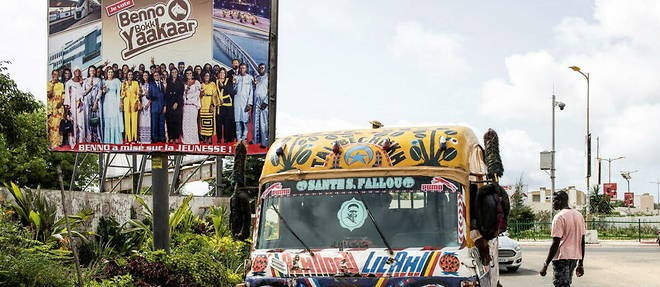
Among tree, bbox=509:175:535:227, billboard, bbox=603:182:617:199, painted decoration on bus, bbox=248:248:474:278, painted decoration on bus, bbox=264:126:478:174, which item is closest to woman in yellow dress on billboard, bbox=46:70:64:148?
painted decoration on bus, bbox=264:126:478:174

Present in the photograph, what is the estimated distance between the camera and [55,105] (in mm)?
17578

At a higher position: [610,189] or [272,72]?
[272,72]

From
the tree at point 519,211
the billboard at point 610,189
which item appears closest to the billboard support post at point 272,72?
the tree at point 519,211

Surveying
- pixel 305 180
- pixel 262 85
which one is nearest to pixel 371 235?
pixel 305 180

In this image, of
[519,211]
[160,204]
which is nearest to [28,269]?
[160,204]

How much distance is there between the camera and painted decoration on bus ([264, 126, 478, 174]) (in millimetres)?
8086

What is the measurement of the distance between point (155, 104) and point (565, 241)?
990 cm

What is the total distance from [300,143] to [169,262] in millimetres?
5715

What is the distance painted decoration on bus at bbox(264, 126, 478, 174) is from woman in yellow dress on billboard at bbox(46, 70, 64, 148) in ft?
33.6

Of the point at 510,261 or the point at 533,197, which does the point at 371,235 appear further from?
the point at 533,197

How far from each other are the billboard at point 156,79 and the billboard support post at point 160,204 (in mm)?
405

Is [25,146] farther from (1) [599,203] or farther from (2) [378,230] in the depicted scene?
(1) [599,203]

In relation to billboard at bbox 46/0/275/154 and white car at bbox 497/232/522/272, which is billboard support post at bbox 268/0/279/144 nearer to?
billboard at bbox 46/0/275/154

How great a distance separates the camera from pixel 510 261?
20.5 m
